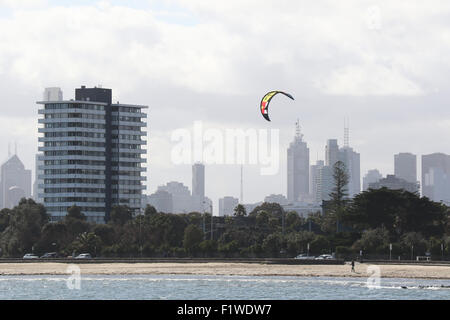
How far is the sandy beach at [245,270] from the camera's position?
96625 millimetres

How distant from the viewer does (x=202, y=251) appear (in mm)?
140750

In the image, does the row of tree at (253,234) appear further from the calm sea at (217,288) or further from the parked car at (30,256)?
the calm sea at (217,288)

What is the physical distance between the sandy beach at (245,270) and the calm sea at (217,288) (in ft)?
13.1

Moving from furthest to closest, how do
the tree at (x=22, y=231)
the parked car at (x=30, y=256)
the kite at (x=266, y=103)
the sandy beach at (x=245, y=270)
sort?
the tree at (x=22, y=231)
the parked car at (x=30, y=256)
the sandy beach at (x=245, y=270)
the kite at (x=266, y=103)

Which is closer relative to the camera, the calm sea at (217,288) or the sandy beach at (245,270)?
the calm sea at (217,288)

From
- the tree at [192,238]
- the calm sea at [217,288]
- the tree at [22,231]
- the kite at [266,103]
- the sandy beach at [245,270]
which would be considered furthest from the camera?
the tree at [22,231]

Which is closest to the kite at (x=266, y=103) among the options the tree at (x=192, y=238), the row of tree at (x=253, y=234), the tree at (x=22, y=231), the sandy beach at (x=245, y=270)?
the sandy beach at (x=245, y=270)

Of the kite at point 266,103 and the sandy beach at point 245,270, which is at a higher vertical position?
the kite at point 266,103

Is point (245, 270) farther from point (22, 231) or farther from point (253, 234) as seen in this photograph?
point (22, 231)

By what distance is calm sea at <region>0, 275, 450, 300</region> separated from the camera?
73.5 m

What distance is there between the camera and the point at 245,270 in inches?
4097
